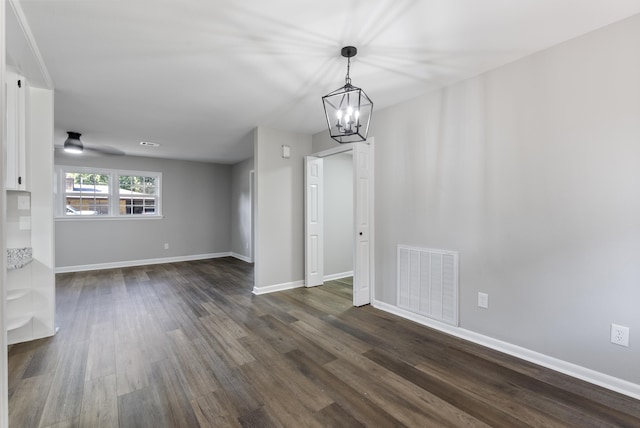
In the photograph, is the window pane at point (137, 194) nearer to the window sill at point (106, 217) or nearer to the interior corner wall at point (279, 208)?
the window sill at point (106, 217)

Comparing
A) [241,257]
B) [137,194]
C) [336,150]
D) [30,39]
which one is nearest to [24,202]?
[30,39]

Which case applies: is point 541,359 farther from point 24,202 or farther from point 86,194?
point 86,194

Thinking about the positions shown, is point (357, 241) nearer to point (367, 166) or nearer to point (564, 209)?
point (367, 166)

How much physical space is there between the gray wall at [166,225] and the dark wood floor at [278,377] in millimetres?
2879

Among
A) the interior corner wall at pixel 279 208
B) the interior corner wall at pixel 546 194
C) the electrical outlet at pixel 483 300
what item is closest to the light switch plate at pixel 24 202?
the interior corner wall at pixel 279 208

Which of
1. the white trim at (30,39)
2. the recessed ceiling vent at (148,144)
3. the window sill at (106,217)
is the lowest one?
the window sill at (106,217)

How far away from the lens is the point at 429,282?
305cm

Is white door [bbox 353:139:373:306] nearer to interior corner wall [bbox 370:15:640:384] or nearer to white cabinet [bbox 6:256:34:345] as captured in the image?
interior corner wall [bbox 370:15:640:384]

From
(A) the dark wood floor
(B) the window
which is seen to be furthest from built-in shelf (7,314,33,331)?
(B) the window

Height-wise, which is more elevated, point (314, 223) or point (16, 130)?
point (16, 130)

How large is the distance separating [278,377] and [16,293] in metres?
2.73

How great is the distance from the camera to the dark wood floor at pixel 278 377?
174 cm

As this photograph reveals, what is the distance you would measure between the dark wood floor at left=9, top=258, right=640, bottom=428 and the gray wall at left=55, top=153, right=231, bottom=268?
2879 mm

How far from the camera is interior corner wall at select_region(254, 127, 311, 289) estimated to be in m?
4.27
